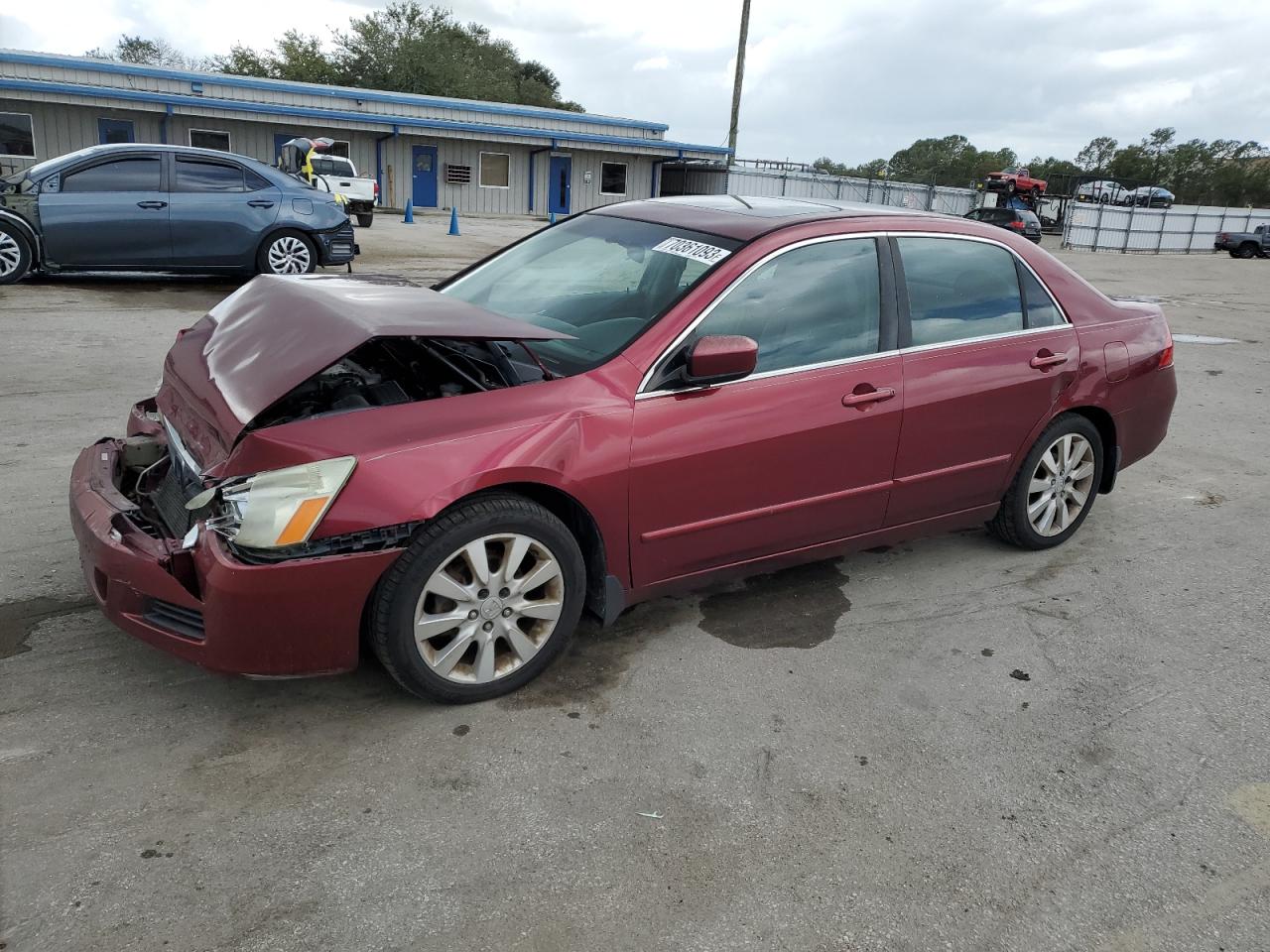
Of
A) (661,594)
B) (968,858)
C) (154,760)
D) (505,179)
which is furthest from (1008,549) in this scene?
(505,179)

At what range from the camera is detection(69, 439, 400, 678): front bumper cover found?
2.70 meters

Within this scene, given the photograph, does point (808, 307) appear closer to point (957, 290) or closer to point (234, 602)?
point (957, 290)

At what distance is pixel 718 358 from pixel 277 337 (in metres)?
1.48

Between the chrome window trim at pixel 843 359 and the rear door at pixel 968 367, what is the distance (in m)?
0.01

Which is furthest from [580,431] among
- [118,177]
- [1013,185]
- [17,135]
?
[1013,185]

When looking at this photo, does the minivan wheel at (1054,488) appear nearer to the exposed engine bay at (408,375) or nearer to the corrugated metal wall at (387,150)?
the exposed engine bay at (408,375)

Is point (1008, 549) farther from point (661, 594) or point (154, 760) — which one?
point (154, 760)

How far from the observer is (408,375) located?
345cm

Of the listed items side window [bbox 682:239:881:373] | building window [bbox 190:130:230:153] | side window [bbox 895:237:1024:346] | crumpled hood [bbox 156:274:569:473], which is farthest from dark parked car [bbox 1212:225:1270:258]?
crumpled hood [bbox 156:274:569:473]

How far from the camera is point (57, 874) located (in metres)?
2.30

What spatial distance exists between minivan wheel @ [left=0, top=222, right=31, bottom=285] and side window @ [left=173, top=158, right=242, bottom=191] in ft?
5.56

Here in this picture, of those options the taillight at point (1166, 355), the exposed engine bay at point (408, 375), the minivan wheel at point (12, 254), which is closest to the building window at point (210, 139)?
the minivan wheel at point (12, 254)

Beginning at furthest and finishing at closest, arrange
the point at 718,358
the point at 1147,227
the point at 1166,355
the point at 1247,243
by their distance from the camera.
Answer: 1. the point at 1247,243
2. the point at 1147,227
3. the point at 1166,355
4. the point at 718,358

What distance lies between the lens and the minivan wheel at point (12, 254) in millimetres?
10469
